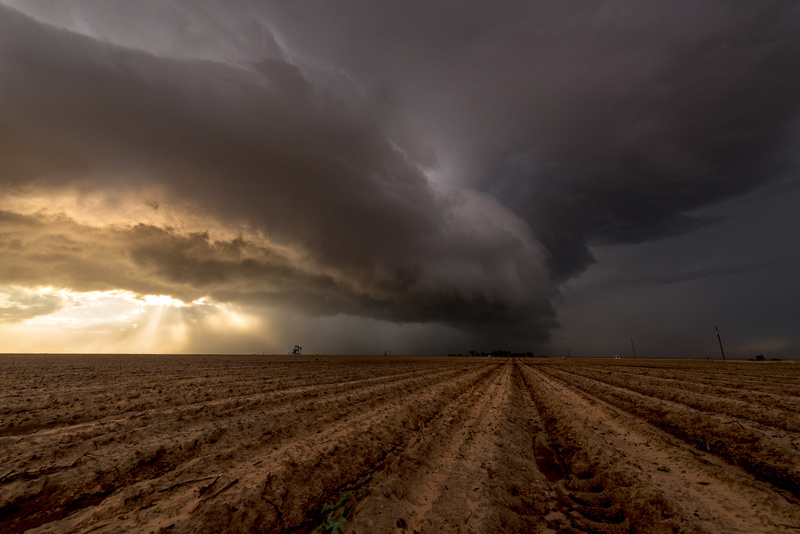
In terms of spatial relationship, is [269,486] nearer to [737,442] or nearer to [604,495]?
[604,495]

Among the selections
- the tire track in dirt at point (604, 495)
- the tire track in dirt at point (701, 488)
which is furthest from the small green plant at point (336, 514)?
the tire track in dirt at point (701, 488)

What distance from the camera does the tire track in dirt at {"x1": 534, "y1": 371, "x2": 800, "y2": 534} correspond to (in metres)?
5.42

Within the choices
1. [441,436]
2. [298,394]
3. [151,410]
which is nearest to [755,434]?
[441,436]

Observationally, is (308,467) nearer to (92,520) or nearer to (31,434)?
(92,520)

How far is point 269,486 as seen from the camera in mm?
6816

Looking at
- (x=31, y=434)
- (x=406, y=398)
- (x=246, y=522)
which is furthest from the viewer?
(x=406, y=398)

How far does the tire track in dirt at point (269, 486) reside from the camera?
5.75 m

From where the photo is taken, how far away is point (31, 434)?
34.4 feet

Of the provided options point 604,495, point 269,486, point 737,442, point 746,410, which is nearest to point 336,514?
point 269,486

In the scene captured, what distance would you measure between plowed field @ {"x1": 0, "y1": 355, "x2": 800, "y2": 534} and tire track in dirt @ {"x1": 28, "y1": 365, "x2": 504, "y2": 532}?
1.5 inches

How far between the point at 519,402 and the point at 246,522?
17.0 metres

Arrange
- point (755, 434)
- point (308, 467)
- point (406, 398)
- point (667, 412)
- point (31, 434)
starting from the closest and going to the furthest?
point (308, 467) < point (755, 434) < point (31, 434) < point (667, 412) < point (406, 398)

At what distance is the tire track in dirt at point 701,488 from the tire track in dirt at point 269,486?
22.2ft

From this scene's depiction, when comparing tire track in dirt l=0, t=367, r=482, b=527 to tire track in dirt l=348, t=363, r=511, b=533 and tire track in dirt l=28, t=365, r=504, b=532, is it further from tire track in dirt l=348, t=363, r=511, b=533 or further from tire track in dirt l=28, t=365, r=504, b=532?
tire track in dirt l=348, t=363, r=511, b=533
